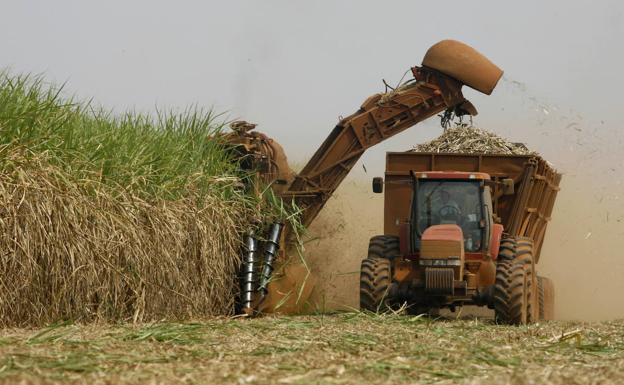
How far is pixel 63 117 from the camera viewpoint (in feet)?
41.2

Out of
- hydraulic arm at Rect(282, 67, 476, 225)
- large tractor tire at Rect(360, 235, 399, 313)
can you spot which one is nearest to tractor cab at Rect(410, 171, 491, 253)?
large tractor tire at Rect(360, 235, 399, 313)

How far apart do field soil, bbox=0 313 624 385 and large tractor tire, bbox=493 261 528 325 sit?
1052mm

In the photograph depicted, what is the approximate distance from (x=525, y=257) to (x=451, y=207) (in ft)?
3.50

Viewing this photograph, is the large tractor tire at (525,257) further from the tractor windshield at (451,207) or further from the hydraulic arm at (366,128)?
the hydraulic arm at (366,128)

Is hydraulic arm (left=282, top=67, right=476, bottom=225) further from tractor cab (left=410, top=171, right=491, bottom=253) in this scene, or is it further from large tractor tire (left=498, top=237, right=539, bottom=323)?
large tractor tire (left=498, top=237, right=539, bottom=323)

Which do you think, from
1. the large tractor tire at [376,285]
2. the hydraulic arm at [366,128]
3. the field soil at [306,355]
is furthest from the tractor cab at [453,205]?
the hydraulic arm at [366,128]

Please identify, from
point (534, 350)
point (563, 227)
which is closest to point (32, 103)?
point (534, 350)

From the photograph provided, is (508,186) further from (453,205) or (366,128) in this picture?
(366,128)

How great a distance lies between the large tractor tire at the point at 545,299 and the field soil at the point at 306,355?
3.95 metres

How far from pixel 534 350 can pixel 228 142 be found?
7.25m

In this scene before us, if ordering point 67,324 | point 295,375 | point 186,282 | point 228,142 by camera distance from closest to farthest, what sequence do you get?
point 295,375
point 67,324
point 186,282
point 228,142

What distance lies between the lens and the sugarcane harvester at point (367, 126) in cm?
1540

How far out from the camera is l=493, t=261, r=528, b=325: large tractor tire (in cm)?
1279

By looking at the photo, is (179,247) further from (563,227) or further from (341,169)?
(563,227)
